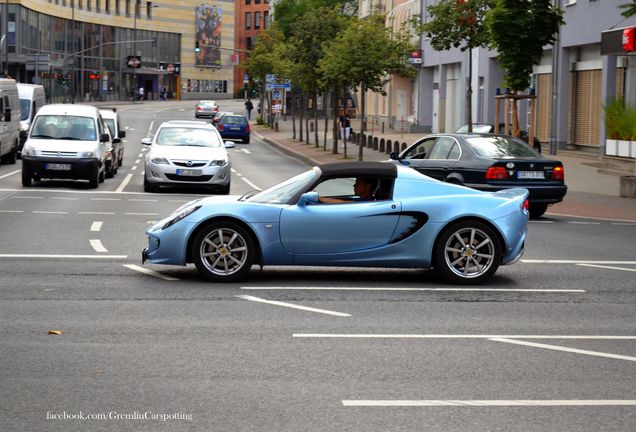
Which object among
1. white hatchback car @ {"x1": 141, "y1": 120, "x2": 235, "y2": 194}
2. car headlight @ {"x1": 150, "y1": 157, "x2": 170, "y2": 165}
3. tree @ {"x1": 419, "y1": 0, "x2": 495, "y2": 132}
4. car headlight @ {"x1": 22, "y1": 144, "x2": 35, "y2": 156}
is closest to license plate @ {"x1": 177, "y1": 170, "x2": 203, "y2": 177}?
white hatchback car @ {"x1": 141, "y1": 120, "x2": 235, "y2": 194}

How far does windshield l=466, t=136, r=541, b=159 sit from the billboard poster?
131184 mm

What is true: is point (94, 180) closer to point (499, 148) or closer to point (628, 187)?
point (499, 148)

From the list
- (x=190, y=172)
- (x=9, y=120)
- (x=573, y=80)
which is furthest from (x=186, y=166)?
(x=573, y=80)

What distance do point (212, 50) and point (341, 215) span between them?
469 ft

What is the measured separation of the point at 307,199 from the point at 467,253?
1.72 metres

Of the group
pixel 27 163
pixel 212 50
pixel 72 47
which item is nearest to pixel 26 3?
pixel 72 47

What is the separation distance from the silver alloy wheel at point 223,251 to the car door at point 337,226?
1.47 feet

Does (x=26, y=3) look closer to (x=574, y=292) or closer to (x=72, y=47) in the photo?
(x=72, y=47)

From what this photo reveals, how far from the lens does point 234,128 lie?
63219 mm

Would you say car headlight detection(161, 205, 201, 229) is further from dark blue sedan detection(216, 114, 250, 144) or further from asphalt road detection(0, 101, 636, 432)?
dark blue sedan detection(216, 114, 250, 144)

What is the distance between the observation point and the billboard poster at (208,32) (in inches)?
5960

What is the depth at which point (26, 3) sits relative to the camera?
96.9 meters

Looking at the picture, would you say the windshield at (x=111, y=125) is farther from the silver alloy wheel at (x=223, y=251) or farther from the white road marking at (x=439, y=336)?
the white road marking at (x=439, y=336)

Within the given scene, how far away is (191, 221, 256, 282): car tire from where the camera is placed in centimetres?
1209
